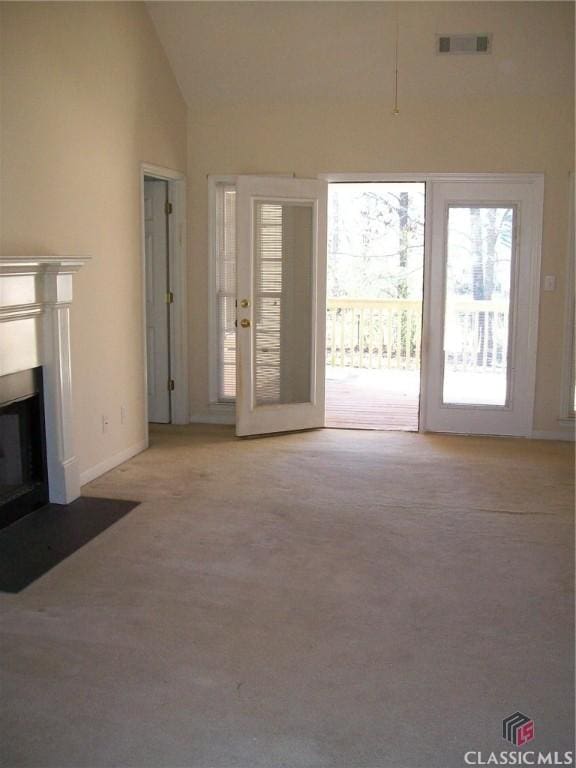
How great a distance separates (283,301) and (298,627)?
3.43 meters

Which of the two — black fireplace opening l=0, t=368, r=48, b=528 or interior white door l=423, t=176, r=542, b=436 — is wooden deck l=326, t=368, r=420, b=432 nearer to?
interior white door l=423, t=176, r=542, b=436

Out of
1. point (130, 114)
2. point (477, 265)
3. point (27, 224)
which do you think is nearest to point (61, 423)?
point (27, 224)

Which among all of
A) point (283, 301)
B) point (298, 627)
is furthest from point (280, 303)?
point (298, 627)

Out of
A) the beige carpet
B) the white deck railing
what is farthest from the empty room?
the white deck railing

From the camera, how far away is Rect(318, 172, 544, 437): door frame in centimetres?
571

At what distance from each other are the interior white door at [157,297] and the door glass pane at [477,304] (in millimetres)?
2247

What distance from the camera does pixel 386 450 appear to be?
18.2 feet

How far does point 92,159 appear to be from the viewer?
179 inches

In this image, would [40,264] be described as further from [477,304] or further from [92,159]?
[477,304]

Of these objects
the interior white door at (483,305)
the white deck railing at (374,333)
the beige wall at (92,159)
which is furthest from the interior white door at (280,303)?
the white deck railing at (374,333)

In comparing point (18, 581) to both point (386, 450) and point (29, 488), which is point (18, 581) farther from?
point (386, 450)

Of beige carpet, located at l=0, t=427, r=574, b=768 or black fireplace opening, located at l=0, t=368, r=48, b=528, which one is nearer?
beige carpet, located at l=0, t=427, r=574, b=768

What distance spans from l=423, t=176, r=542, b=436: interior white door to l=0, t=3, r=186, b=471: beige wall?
2.22 meters

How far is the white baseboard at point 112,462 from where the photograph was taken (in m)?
4.69
